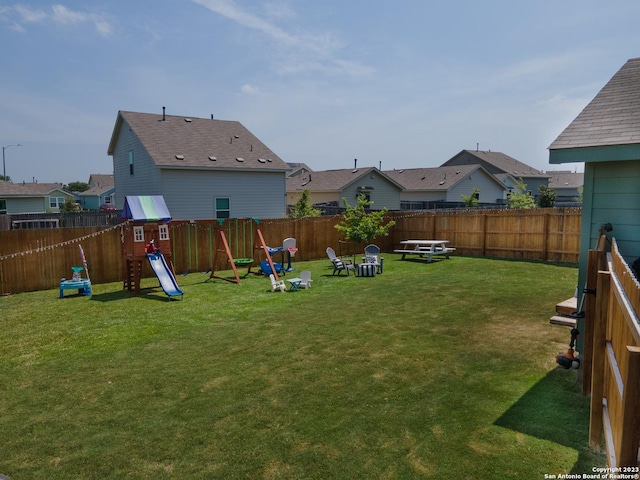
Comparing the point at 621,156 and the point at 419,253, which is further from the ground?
the point at 621,156

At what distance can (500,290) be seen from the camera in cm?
1177

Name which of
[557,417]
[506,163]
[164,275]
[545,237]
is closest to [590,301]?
[557,417]

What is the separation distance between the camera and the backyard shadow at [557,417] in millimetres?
4207

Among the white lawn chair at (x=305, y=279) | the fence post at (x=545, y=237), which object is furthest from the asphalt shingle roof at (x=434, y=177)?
the white lawn chair at (x=305, y=279)

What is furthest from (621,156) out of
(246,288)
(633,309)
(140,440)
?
(246,288)

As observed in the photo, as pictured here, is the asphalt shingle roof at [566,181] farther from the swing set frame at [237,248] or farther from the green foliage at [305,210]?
the swing set frame at [237,248]

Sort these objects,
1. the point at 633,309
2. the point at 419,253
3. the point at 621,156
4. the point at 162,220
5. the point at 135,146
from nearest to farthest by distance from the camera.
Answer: the point at 633,309 → the point at 621,156 → the point at 162,220 → the point at 419,253 → the point at 135,146

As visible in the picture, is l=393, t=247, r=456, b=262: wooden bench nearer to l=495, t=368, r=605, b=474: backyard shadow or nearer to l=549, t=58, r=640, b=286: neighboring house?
l=549, t=58, r=640, b=286: neighboring house

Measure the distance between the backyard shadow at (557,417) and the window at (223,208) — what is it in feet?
57.1

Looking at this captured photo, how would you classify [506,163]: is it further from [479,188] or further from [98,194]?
[98,194]

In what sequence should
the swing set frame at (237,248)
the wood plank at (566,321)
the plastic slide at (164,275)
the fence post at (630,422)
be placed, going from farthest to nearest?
1. the swing set frame at (237,248)
2. the plastic slide at (164,275)
3. the wood plank at (566,321)
4. the fence post at (630,422)

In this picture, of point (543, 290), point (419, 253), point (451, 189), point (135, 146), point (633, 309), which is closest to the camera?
point (633, 309)

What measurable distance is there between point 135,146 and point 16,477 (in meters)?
19.7

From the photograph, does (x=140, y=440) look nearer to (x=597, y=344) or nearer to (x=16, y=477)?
(x=16, y=477)
